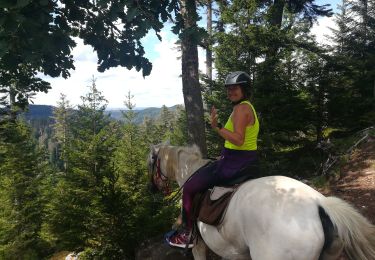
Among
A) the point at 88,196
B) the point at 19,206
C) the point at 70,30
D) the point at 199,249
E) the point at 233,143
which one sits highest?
the point at 70,30

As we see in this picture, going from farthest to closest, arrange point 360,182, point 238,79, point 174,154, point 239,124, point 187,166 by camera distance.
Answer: point 360,182 → point 174,154 → point 187,166 → point 238,79 → point 239,124

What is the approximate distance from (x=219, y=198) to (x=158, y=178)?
208 cm

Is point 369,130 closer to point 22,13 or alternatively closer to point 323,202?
point 323,202

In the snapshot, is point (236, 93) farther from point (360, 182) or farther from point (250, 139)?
point (360, 182)

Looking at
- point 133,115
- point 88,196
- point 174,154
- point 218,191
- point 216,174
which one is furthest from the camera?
point 133,115

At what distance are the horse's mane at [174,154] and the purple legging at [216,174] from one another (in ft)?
2.56

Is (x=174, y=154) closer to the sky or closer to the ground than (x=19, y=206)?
closer to the sky

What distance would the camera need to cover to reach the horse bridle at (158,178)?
6211 mm

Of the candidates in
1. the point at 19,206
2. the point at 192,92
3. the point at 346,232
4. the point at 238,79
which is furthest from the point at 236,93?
the point at 19,206

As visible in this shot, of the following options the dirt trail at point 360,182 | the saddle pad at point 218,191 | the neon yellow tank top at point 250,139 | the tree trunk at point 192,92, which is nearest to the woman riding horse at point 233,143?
the neon yellow tank top at point 250,139

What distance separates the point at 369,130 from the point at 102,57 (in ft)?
38.4

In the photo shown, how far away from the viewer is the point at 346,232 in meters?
3.57

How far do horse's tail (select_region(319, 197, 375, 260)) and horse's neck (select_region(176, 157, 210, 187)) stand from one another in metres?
2.26

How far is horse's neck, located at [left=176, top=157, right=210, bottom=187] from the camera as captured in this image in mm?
5504
